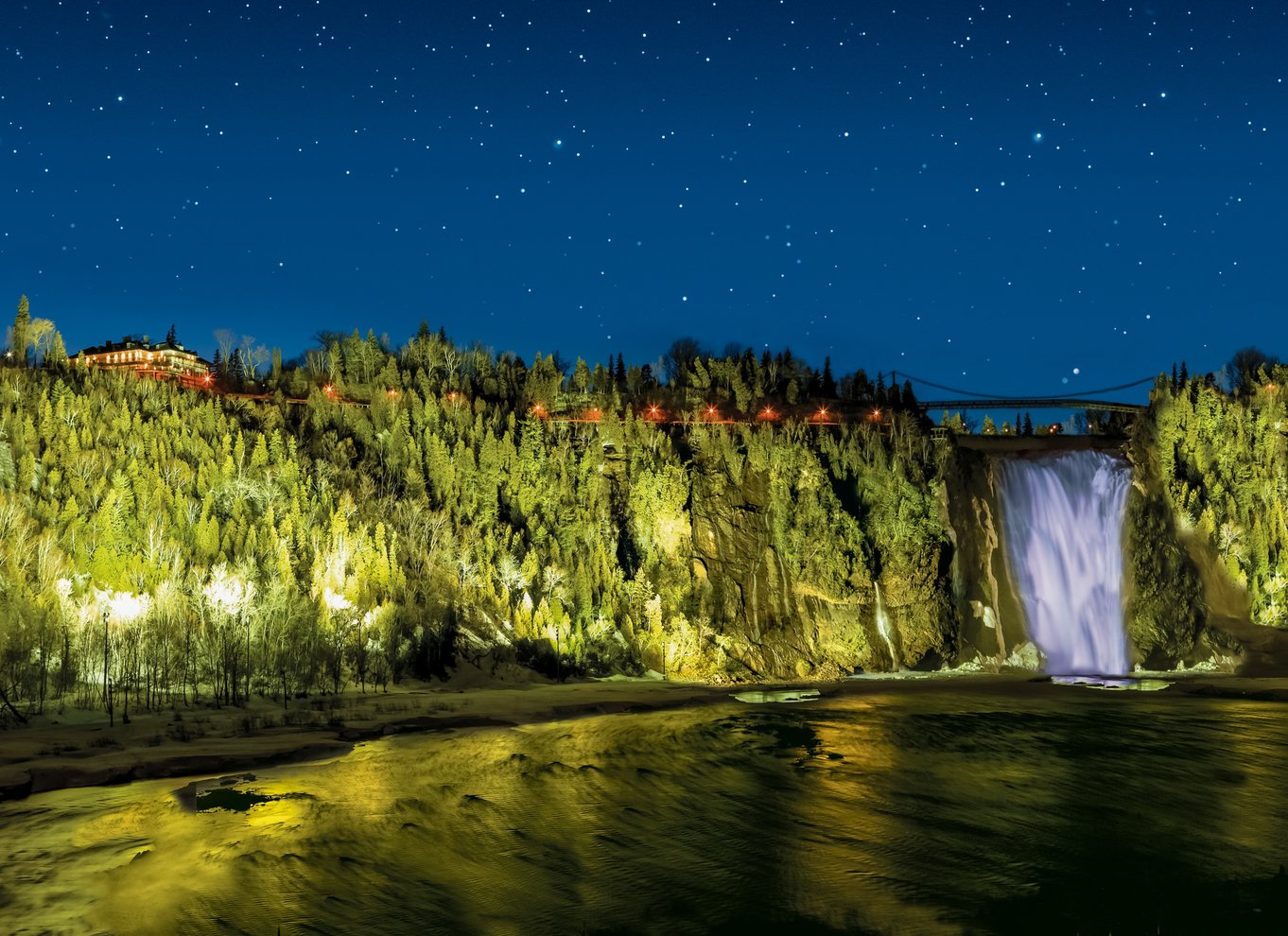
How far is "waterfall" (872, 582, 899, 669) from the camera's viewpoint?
6681 cm

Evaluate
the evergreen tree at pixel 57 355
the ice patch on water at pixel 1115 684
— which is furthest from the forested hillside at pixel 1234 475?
the evergreen tree at pixel 57 355

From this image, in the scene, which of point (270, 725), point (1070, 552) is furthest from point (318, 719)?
point (1070, 552)

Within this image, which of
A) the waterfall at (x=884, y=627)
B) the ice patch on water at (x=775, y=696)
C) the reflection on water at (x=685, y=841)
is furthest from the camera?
the waterfall at (x=884, y=627)

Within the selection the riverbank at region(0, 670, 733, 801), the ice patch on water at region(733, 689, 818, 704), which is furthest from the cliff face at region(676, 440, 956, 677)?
the riverbank at region(0, 670, 733, 801)

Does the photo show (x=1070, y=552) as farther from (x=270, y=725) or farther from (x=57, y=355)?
(x=57, y=355)

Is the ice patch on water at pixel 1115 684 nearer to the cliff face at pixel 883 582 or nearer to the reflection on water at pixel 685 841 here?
the cliff face at pixel 883 582

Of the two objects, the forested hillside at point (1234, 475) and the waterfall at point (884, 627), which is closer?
the waterfall at point (884, 627)

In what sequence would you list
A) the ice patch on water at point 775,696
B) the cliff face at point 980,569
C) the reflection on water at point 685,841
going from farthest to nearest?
the cliff face at point 980,569, the ice patch on water at point 775,696, the reflection on water at point 685,841

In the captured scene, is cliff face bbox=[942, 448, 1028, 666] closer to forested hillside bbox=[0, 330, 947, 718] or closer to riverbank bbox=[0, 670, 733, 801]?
forested hillside bbox=[0, 330, 947, 718]

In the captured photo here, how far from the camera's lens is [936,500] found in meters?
73.1

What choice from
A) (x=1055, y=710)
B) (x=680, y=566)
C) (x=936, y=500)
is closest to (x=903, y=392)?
(x=936, y=500)

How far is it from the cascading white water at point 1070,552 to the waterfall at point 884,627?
35.7 feet

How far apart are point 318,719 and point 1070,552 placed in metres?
58.2

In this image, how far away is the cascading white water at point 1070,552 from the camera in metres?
68.5
